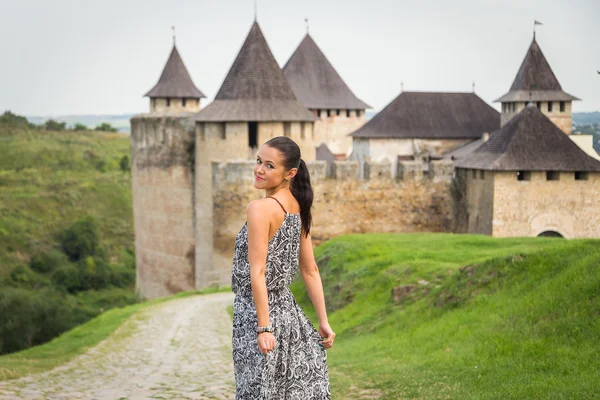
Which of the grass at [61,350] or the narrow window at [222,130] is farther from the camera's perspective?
the narrow window at [222,130]

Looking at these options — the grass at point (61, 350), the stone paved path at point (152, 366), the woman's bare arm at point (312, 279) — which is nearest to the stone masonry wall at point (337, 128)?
the grass at point (61, 350)

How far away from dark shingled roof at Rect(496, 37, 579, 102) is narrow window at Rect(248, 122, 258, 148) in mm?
13881

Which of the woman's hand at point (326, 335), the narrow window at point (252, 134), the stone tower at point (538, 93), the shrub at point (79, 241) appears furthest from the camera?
the shrub at point (79, 241)

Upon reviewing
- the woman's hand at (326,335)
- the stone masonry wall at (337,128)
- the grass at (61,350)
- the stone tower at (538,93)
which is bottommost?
the grass at (61,350)

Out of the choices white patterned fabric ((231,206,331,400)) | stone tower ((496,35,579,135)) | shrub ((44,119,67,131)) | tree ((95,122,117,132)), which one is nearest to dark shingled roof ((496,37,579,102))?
stone tower ((496,35,579,135))

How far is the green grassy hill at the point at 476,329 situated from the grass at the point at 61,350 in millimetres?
3134

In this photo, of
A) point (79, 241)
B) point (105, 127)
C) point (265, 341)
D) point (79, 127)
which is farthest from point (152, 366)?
point (105, 127)

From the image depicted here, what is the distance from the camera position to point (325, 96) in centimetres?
3847

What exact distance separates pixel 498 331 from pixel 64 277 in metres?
35.4

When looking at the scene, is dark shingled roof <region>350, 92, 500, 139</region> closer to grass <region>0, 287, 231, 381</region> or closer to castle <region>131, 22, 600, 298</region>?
castle <region>131, 22, 600, 298</region>

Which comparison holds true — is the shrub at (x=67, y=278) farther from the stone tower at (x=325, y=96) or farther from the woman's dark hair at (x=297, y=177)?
the woman's dark hair at (x=297, y=177)

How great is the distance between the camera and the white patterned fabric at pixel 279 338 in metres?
4.91

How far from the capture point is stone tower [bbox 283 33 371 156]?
125ft

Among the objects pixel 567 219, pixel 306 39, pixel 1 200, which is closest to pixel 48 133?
pixel 1 200
